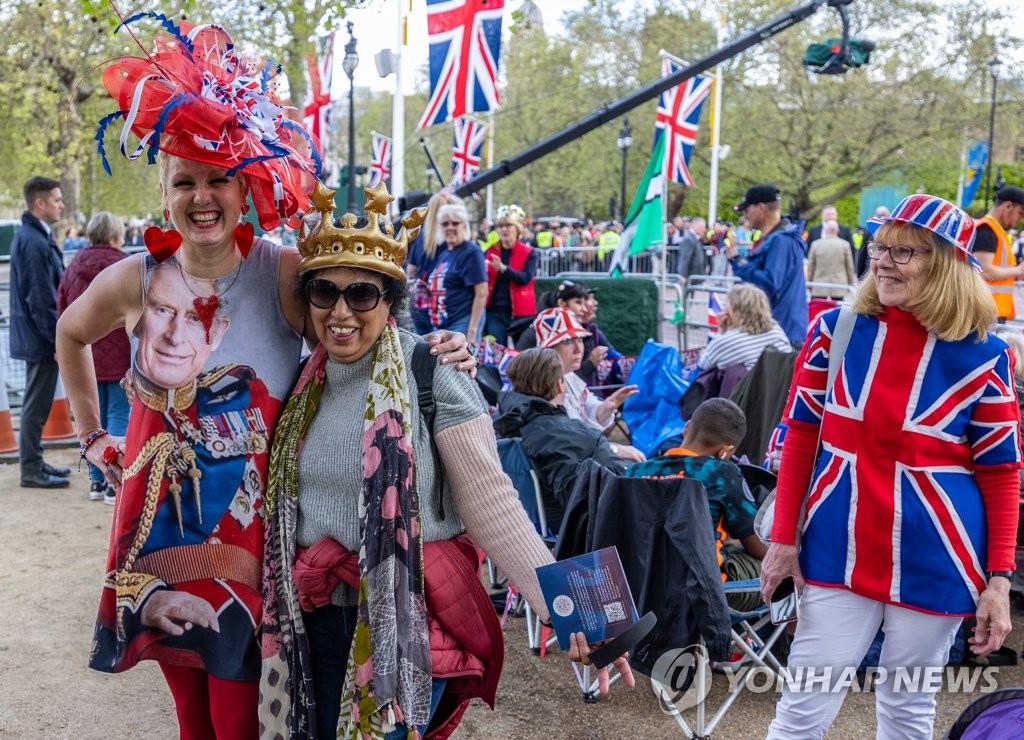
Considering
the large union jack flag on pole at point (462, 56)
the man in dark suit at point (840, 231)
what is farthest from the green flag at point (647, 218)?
the man in dark suit at point (840, 231)

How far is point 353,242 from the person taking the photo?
2266 mm

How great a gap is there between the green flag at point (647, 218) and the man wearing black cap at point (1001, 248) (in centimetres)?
282

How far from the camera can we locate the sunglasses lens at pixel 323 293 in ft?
7.39

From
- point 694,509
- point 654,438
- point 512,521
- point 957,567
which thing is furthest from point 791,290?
point 512,521

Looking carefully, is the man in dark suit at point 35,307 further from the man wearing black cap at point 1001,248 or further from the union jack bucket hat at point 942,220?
the man wearing black cap at point 1001,248

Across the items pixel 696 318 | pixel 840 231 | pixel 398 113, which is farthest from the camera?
pixel 840 231

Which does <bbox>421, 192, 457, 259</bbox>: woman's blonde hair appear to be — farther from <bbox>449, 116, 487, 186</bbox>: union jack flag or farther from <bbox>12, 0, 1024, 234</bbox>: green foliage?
<bbox>12, 0, 1024, 234</bbox>: green foliage

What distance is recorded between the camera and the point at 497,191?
149ft

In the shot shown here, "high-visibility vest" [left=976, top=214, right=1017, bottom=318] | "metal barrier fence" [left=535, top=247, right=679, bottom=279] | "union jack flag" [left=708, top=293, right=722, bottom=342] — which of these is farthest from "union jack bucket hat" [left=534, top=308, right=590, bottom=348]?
"metal barrier fence" [left=535, top=247, right=679, bottom=279]

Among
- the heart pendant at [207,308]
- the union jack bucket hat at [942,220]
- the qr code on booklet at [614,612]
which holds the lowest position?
the qr code on booklet at [614,612]

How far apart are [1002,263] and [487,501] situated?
577cm

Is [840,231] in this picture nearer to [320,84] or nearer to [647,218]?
[320,84]

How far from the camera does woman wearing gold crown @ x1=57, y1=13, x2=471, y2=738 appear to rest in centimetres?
232

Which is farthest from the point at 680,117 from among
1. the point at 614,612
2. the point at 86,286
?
the point at 614,612
